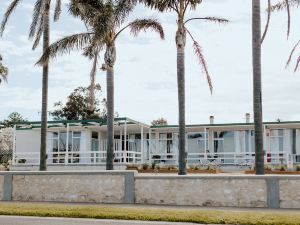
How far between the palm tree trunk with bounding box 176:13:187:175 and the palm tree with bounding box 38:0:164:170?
10.7 feet

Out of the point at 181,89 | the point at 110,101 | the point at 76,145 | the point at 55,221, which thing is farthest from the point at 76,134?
the point at 55,221

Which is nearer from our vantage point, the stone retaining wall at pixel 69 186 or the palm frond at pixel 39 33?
the stone retaining wall at pixel 69 186

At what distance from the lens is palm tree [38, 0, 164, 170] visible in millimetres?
23406

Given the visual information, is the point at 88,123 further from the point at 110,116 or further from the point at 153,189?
the point at 153,189

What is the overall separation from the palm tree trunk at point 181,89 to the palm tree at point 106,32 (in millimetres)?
3267

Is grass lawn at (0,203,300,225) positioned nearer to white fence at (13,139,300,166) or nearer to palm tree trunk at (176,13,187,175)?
palm tree trunk at (176,13,187,175)

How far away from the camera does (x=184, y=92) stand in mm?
21125

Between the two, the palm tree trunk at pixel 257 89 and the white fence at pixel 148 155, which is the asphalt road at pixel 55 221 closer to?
the palm tree trunk at pixel 257 89

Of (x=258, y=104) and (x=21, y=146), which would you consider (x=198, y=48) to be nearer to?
(x=258, y=104)

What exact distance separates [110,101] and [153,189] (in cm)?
704

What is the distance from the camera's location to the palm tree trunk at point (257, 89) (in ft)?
58.9

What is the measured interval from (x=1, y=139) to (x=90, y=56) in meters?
34.5

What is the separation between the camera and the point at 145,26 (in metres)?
24.5

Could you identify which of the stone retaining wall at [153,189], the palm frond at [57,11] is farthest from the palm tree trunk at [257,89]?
the palm frond at [57,11]
